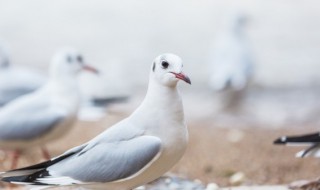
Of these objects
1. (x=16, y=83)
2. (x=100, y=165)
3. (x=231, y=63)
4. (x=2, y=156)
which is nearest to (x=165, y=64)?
(x=100, y=165)

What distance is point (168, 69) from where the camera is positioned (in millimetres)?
3398

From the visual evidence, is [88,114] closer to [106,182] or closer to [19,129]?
[19,129]

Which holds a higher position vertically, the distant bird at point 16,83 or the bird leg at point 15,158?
the distant bird at point 16,83

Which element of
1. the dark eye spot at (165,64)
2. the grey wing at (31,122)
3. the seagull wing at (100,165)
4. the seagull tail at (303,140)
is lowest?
the seagull wing at (100,165)

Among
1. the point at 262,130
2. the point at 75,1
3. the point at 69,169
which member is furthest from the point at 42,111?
the point at 75,1

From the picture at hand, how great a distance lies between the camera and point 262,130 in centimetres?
695

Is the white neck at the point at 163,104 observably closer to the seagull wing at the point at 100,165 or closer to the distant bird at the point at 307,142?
the seagull wing at the point at 100,165

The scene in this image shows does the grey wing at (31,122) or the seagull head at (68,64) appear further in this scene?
the seagull head at (68,64)

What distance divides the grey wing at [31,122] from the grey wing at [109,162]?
1.58m

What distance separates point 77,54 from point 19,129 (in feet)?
2.23

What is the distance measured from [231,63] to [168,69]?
4728 mm

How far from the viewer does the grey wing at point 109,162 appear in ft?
11.0

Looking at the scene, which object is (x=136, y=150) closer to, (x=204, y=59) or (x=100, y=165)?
(x=100, y=165)

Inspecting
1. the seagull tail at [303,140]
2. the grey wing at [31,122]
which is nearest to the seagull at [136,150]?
the seagull tail at [303,140]
